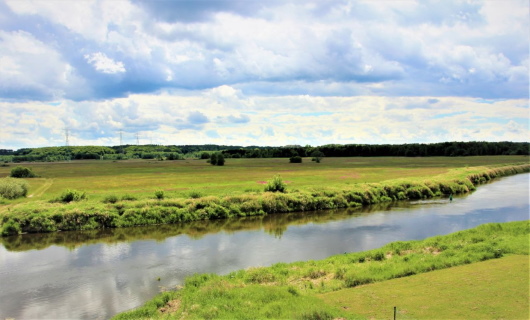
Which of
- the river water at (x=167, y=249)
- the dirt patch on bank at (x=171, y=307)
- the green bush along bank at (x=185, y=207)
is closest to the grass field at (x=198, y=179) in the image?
Answer: the green bush along bank at (x=185, y=207)

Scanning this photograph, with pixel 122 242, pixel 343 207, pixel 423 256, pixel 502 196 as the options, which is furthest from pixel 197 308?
pixel 502 196

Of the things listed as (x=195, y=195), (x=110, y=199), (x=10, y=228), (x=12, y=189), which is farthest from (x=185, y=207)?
(x=12, y=189)

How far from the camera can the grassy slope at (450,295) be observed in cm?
1130

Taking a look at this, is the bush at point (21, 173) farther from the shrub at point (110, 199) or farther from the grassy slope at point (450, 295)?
the grassy slope at point (450, 295)

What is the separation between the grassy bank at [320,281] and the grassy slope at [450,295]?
0.11 m

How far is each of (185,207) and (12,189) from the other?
2044 cm

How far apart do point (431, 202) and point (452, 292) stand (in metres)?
35.1

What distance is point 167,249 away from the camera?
25859 mm

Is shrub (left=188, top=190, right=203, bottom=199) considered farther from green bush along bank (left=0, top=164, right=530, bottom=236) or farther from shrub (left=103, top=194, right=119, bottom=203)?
shrub (left=103, top=194, right=119, bottom=203)

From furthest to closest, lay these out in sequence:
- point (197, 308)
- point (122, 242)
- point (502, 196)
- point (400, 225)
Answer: point (502, 196)
point (400, 225)
point (122, 242)
point (197, 308)

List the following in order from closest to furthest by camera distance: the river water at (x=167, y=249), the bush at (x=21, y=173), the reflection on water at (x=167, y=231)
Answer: the river water at (x=167, y=249) → the reflection on water at (x=167, y=231) → the bush at (x=21, y=173)

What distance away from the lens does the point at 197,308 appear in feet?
44.3

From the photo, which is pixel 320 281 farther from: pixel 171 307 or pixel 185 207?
pixel 185 207

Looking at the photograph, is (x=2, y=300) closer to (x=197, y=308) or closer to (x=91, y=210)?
(x=197, y=308)
